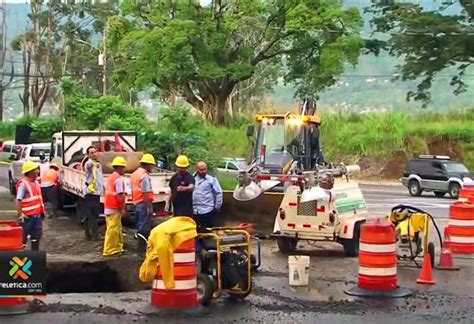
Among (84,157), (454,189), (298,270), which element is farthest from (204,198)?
(454,189)

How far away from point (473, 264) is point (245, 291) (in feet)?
18.9

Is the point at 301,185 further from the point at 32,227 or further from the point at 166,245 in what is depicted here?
the point at 166,245

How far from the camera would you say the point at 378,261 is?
12445 mm

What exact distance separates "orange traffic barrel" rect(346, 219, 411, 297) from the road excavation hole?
15.5 feet

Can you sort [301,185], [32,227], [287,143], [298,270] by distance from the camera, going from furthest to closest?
[287,143] → [301,185] → [32,227] → [298,270]

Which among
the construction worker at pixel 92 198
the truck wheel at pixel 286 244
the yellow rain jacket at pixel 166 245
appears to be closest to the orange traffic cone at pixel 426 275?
the truck wheel at pixel 286 244

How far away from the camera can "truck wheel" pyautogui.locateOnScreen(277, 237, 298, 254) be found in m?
17.1

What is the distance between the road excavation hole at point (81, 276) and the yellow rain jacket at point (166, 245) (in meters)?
4.12

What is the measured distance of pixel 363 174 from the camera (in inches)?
1993

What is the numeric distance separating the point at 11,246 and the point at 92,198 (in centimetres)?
702

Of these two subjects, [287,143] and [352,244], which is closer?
[352,244]

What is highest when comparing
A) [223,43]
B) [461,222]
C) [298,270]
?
[223,43]

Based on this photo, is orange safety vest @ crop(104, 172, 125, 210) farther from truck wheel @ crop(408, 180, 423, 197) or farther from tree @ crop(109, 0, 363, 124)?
tree @ crop(109, 0, 363, 124)

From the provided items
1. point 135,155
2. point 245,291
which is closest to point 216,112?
point 135,155
